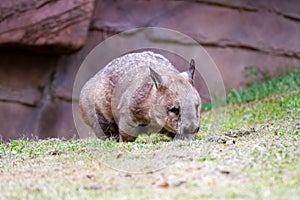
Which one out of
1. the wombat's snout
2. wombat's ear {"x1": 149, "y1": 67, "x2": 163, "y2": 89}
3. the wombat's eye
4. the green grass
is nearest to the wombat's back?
wombat's ear {"x1": 149, "y1": 67, "x2": 163, "y2": 89}

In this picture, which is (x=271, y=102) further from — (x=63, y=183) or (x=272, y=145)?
(x=63, y=183)

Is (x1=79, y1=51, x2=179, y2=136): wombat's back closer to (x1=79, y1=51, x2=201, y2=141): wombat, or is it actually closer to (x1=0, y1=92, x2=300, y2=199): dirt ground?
(x1=79, y1=51, x2=201, y2=141): wombat

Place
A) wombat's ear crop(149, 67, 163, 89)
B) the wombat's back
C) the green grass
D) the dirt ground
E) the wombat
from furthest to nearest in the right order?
the green grass → the wombat's back → wombat's ear crop(149, 67, 163, 89) → the wombat → the dirt ground

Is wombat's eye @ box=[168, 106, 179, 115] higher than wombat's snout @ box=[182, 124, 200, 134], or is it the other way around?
wombat's eye @ box=[168, 106, 179, 115]

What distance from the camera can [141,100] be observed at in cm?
741

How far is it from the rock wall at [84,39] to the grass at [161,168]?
3.38 meters

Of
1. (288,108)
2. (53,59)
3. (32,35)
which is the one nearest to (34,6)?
(32,35)

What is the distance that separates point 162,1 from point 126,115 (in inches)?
217

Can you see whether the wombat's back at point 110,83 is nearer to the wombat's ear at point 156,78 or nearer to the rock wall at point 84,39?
the wombat's ear at point 156,78

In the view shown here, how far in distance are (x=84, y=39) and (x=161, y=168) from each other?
19.7 feet

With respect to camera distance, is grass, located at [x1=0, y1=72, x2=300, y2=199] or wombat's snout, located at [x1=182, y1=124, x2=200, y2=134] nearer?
grass, located at [x1=0, y1=72, x2=300, y2=199]

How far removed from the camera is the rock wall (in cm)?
1079

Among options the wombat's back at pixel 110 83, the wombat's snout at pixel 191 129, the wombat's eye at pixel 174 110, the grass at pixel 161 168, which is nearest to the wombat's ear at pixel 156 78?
the wombat's eye at pixel 174 110

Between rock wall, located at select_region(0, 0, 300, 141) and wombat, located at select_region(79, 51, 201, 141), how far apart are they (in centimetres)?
268
